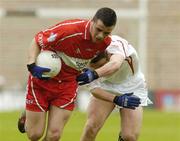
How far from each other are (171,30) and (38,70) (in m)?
26.2

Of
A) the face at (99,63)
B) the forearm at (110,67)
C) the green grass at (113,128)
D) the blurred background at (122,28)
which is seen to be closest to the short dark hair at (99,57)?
the face at (99,63)

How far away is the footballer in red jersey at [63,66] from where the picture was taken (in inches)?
458

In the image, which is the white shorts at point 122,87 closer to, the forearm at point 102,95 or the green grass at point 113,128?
the forearm at point 102,95

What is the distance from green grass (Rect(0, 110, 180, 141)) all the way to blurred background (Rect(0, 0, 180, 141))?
7630 mm

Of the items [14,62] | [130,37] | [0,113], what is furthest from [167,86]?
[0,113]

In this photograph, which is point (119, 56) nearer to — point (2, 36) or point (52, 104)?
point (52, 104)

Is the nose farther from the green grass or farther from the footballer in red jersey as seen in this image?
the green grass

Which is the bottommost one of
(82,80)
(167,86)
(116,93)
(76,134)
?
(167,86)

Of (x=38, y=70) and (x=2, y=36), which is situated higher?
(x=38, y=70)

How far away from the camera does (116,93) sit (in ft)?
42.0

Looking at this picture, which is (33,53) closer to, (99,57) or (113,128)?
(99,57)

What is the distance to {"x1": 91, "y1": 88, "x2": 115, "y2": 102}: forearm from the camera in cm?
1210

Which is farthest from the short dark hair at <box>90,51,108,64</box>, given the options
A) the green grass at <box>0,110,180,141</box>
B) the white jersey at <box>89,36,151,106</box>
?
the green grass at <box>0,110,180,141</box>

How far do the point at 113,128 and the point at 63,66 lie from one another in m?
10.3
